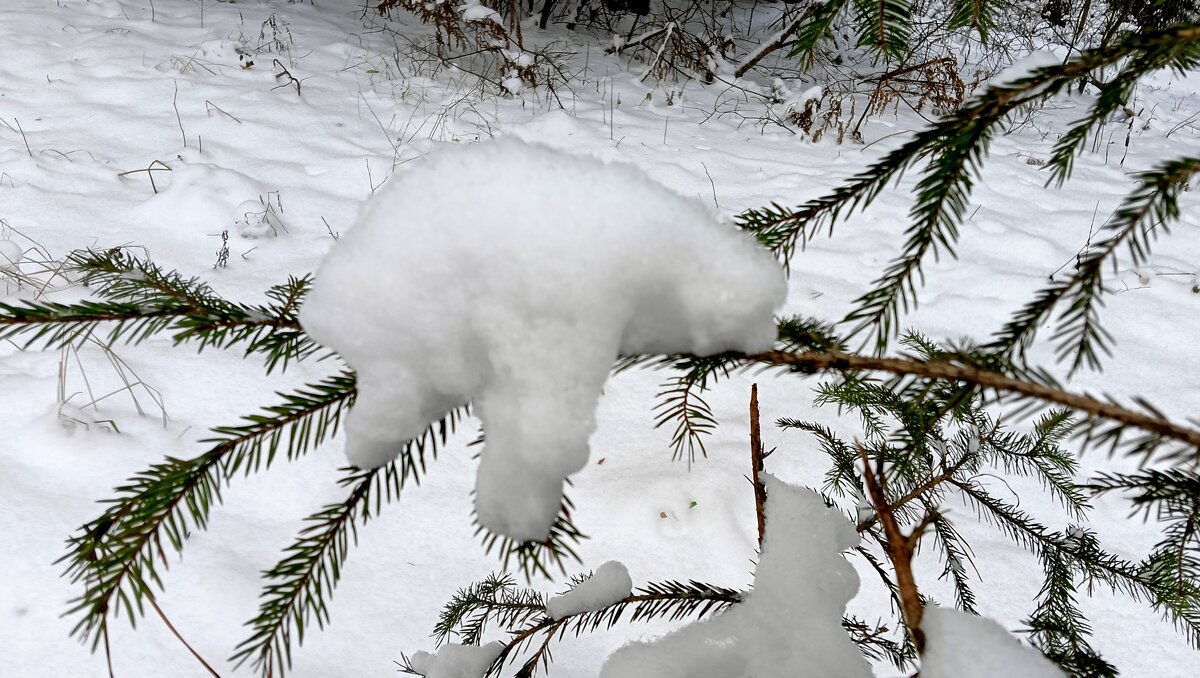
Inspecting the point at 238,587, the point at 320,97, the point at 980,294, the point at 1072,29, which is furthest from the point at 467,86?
the point at 1072,29

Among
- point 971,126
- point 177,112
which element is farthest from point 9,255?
point 971,126

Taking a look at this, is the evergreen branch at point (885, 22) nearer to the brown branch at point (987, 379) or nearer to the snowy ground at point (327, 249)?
the brown branch at point (987, 379)

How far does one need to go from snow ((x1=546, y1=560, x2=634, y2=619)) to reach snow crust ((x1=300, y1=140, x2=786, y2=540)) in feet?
1.37

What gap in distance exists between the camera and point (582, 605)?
2.83 ft

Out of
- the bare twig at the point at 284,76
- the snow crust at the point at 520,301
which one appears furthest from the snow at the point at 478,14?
the snow crust at the point at 520,301

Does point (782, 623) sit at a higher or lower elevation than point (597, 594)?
higher

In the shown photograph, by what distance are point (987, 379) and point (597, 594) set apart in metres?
0.55

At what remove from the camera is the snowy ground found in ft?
4.61

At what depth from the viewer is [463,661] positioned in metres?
0.91

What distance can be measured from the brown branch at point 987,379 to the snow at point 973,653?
0.18 m

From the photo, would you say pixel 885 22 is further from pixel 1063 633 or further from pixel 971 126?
pixel 1063 633

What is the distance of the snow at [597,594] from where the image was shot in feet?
2.83

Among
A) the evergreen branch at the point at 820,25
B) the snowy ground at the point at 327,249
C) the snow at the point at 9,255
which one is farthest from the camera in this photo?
the snow at the point at 9,255

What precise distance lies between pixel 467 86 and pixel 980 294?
9.75ft
